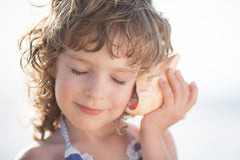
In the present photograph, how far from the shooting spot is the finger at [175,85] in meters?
2.37

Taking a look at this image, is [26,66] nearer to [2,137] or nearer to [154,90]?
[154,90]

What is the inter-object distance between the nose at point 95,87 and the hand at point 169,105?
53cm

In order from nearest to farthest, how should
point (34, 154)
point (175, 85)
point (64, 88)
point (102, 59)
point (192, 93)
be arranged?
point (102, 59) < point (64, 88) < point (34, 154) < point (175, 85) < point (192, 93)

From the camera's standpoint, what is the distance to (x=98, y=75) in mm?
1987

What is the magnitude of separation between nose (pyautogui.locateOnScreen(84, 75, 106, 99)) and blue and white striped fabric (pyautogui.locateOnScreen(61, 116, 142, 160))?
54cm

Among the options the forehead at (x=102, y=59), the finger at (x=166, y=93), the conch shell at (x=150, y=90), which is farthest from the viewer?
the finger at (x=166, y=93)

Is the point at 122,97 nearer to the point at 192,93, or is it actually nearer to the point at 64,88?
the point at 64,88

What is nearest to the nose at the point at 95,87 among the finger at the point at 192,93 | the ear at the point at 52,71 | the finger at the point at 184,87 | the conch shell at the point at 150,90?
the conch shell at the point at 150,90

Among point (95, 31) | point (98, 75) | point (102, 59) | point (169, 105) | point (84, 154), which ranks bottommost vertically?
point (84, 154)

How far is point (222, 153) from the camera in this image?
427cm

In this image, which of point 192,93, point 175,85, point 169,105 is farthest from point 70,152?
point 192,93

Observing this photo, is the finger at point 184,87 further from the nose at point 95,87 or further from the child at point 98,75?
the nose at point 95,87

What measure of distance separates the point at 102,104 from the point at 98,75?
23 centimetres

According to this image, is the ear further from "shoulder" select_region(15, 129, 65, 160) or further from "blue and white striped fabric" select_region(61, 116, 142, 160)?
"shoulder" select_region(15, 129, 65, 160)
